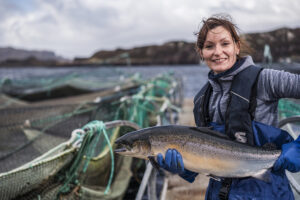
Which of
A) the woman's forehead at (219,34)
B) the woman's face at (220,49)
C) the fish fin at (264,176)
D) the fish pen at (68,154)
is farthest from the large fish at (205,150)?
the fish pen at (68,154)

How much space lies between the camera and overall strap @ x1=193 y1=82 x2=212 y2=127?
104 inches

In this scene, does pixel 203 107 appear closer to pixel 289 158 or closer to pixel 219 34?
pixel 219 34

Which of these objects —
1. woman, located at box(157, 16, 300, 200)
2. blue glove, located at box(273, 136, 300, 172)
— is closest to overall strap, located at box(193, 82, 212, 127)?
woman, located at box(157, 16, 300, 200)

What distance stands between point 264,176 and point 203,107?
0.74 m

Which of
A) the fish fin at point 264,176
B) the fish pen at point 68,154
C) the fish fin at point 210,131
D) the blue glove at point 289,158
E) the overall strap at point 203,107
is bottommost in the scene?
the fish pen at point 68,154

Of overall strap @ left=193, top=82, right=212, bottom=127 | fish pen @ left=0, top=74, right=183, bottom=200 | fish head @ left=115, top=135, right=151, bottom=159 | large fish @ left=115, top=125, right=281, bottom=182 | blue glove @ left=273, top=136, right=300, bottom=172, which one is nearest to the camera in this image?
blue glove @ left=273, top=136, right=300, bottom=172

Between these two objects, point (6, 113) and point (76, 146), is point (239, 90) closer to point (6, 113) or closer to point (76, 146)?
point (76, 146)

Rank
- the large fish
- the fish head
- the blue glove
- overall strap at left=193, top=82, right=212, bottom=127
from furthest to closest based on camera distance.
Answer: overall strap at left=193, top=82, right=212, bottom=127, the fish head, the large fish, the blue glove

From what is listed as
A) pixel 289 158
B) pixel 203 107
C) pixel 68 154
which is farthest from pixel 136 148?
pixel 68 154

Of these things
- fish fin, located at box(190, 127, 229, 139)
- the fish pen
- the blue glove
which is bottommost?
the fish pen

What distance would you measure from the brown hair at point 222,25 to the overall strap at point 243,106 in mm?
344

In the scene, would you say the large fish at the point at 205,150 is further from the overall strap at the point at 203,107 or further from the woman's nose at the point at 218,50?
the woman's nose at the point at 218,50

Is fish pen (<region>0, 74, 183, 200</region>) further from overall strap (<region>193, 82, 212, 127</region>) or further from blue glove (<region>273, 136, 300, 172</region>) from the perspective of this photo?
blue glove (<region>273, 136, 300, 172</region>)

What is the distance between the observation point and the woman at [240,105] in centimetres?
226
